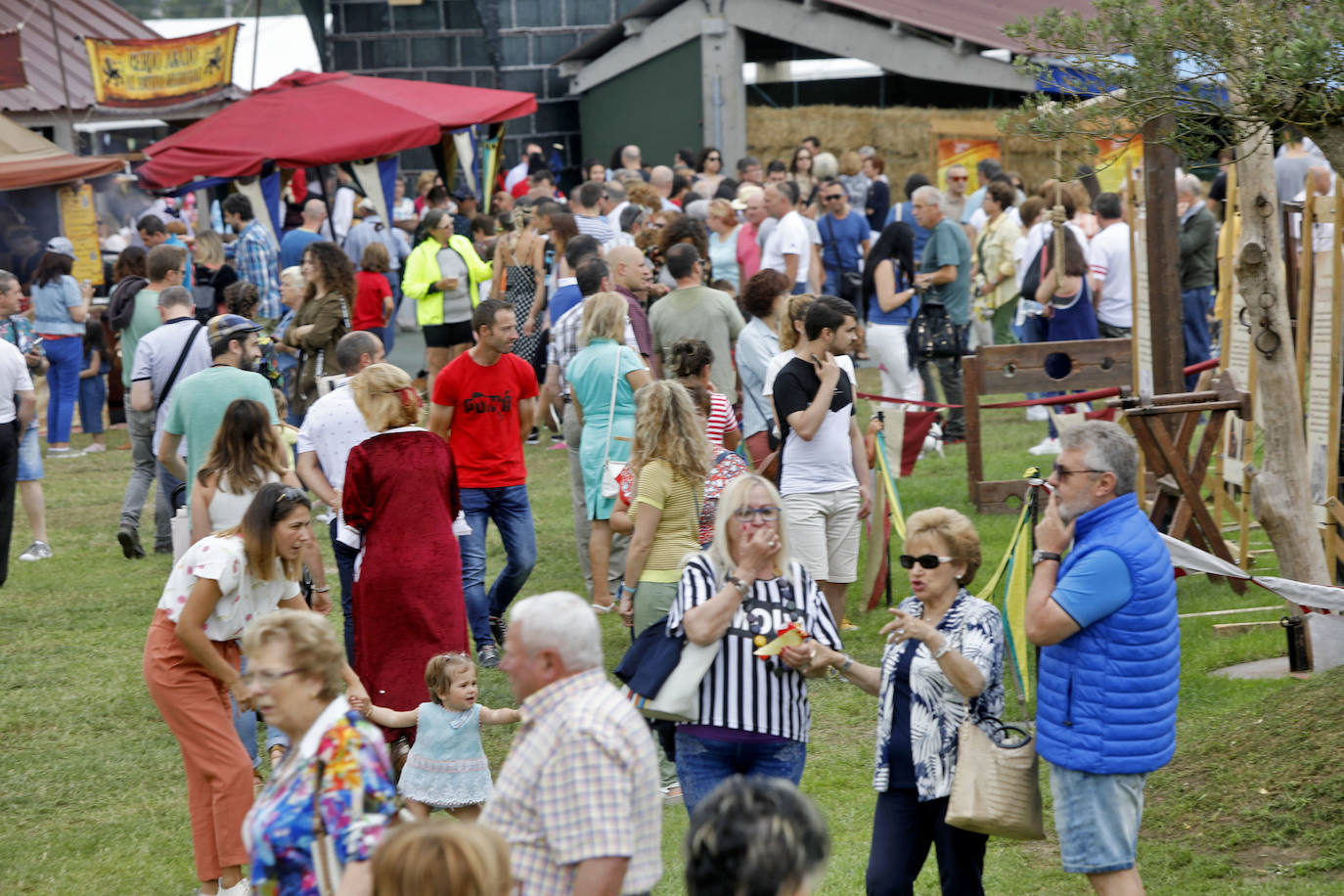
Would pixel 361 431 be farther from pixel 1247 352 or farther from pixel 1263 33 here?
pixel 1247 352

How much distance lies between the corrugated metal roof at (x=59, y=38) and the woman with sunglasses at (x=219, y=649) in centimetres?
1979

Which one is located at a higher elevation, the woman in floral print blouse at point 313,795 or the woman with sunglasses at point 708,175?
the woman with sunglasses at point 708,175

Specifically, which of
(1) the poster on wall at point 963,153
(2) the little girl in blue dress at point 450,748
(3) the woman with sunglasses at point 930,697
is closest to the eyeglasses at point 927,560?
(3) the woman with sunglasses at point 930,697

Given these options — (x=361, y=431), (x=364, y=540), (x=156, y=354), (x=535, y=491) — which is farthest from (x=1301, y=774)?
(x=535, y=491)

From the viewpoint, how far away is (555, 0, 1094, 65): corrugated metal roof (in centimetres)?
2177

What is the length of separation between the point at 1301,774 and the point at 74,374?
41.8 feet

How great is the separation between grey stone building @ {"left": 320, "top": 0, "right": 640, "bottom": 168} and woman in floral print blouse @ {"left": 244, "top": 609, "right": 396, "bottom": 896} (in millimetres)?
25039

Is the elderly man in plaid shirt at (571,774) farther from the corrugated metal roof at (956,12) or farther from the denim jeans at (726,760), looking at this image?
the corrugated metal roof at (956,12)

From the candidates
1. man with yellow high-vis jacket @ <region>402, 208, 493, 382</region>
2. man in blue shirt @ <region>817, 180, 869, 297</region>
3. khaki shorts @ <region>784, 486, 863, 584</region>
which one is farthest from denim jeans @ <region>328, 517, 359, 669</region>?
man in blue shirt @ <region>817, 180, 869, 297</region>

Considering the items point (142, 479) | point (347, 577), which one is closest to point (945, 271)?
point (142, 479)

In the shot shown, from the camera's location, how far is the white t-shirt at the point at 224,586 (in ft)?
17.0

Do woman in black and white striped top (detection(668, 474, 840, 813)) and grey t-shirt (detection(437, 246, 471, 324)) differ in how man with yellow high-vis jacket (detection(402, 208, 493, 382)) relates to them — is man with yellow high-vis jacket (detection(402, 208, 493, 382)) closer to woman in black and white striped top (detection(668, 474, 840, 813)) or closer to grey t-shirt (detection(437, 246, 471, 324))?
grey t-shirt (detection(437, 246, 471, 324))

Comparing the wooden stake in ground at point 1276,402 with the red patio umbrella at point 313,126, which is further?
the red patio umbrella at point 313,126

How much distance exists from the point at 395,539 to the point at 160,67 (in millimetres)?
18383
